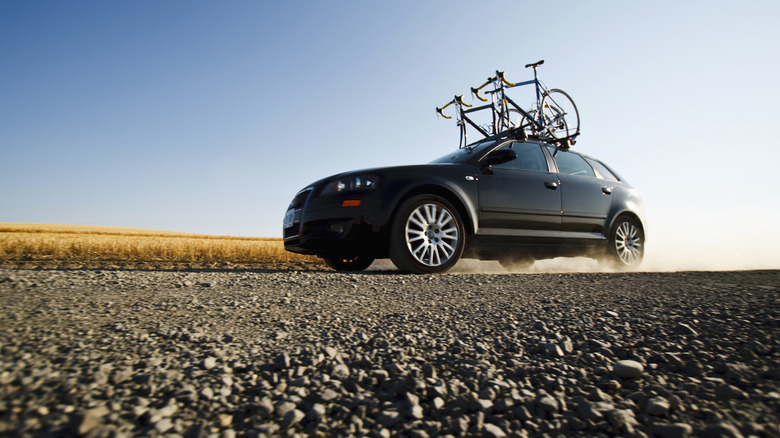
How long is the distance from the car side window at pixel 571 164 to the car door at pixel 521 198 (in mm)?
305

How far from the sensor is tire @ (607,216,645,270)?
19.2 ft

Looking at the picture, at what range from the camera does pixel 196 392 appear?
47.5 inches

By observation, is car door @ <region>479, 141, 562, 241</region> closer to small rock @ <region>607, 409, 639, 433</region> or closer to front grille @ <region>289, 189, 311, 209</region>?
front grille @ <region>289, 189, 311, 209</region>

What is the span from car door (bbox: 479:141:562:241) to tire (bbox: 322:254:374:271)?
1629mm

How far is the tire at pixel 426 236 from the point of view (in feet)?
13.7

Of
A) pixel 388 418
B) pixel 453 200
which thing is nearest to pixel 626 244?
pixel 453 200

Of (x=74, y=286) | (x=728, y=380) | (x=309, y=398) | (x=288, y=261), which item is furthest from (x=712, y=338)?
(x=288, y=261)

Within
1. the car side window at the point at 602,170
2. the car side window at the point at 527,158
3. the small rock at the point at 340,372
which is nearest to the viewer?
the small rock at the point at 340,372

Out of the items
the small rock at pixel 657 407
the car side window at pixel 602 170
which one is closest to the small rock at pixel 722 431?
the small rock at pixel 657 407

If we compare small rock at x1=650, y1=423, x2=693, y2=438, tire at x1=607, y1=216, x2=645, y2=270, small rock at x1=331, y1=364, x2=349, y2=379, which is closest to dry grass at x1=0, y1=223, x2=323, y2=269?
tire at x1=607, y1=216, x2=645, y2=270

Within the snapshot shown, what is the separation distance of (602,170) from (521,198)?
2.21m

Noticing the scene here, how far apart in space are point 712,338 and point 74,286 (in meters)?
3.61

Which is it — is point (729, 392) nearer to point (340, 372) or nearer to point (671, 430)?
point (671, 430)

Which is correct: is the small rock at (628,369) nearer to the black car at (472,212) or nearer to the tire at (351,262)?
the black car at (472,212)
